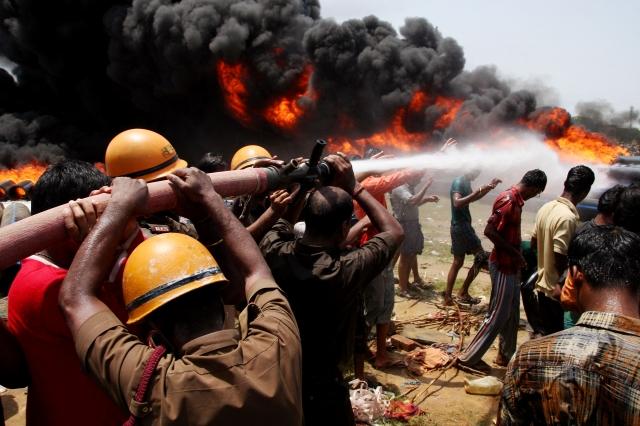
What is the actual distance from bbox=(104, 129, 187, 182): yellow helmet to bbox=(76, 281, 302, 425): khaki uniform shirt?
124cm

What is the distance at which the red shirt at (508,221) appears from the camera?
474 cm

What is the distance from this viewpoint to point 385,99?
13.8 m

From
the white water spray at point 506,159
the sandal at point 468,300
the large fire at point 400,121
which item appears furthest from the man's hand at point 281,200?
the large fire at point 400,121

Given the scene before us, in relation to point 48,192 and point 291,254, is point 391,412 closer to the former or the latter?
point 291,254

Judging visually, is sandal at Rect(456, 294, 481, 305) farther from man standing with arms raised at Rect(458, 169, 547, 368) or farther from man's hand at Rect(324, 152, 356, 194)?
man's hand at Rect(324, 152, 356, 194)

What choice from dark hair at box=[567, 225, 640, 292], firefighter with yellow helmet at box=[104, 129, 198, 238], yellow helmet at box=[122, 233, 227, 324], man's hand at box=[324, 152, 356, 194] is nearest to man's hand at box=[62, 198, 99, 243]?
yellow helmet at box=[122, 233, 227, 324]

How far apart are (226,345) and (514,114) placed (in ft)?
36.7

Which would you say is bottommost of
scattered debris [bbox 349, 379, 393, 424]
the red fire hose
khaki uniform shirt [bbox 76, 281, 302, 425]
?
scattered debris [bbox 349, 379, 393, 424]

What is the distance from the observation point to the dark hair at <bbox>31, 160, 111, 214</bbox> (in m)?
1.96

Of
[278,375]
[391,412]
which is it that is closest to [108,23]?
[391,412]

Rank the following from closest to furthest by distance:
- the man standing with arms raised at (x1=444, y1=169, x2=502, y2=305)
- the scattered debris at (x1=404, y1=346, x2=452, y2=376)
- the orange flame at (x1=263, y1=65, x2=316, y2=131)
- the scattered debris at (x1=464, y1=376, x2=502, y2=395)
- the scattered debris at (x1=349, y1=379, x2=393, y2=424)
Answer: the scattered debris at (x1=349, y1=379, x2=393, y2=424)
the scattered debris at (x1=464, y1=376, x2=502, y2=395)
the scattered debris at (x1=404, y1=346, x2=452, y2=376)
the man standing with arms raised at (x1=444, y1=169, x2=502, y2=305)
the orange flame at (x1=263, y1=65, x2=316, y2=131)

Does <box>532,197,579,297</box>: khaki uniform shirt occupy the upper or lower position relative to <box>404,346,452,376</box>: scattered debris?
upper

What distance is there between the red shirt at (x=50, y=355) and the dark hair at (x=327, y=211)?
1027 millimetres

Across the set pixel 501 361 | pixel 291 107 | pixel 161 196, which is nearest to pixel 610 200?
pixel 501 361
